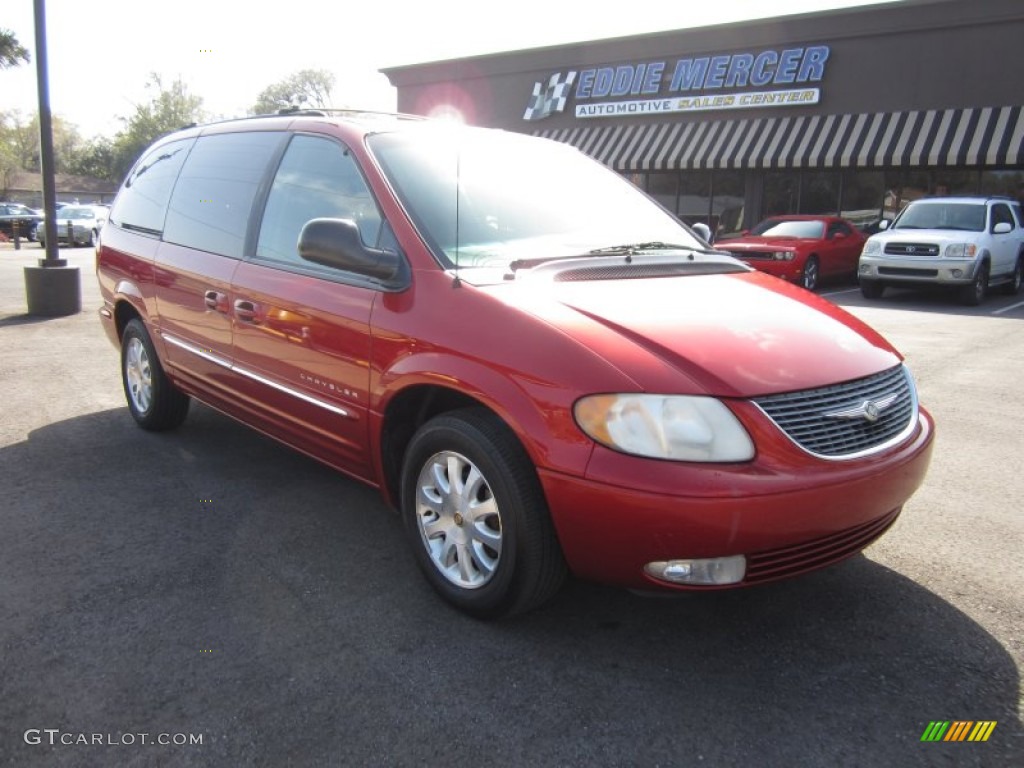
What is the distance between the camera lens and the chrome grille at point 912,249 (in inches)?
535

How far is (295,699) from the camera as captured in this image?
8.25 ft

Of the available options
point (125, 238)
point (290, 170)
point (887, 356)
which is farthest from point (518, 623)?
point (125, 238)

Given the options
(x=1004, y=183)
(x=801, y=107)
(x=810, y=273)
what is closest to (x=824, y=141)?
(x=801, y=107)

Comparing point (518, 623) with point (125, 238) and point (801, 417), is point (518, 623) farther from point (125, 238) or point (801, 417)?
point (125, 238)

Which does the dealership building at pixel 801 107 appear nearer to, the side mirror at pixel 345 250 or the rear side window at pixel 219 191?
the rear side window at pixel 219 191

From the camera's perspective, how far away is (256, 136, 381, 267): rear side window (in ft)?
11.4

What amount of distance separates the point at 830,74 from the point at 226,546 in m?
20.7

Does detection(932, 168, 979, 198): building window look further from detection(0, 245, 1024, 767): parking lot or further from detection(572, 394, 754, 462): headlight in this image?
detection(572, 394, 754, 462): headlight

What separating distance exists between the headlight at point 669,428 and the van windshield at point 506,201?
932mm

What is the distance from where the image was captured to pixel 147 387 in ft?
17.0

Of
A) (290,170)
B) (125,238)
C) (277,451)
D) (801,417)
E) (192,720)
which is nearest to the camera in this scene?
(192,720)

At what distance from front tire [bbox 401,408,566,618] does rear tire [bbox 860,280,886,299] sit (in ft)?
43.0

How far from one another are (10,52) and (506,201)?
30.6m

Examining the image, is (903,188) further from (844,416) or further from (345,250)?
(345,250)
